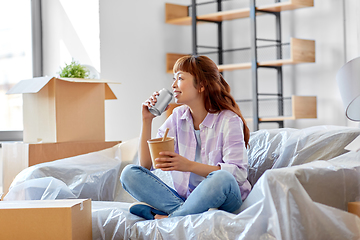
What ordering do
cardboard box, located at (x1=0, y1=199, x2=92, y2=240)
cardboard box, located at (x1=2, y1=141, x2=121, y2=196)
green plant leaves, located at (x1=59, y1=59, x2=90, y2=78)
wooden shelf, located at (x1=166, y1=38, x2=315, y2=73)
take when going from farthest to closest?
wooden shelf, located at (x1=166, y1=38, x2=315, y2=73)
green plant leaves, located at (x1=59, y1=59, x2=90, y2=78)
cardboard box, located at (x1=2, y1=141, x2=121, y2=196)
cardboard box, located at (x1=0, y1=199, x2=92, y2=240)

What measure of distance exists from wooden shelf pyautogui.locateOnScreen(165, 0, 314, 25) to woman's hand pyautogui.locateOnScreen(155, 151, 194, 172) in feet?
5.81

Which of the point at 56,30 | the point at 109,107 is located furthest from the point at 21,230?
the point at 56,30

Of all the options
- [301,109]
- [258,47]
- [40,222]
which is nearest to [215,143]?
[40,222]

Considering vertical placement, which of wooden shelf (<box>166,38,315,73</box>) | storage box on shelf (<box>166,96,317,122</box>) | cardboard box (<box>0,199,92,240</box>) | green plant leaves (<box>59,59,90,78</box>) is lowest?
cardboard box (<box>0,199,92,240</box>)

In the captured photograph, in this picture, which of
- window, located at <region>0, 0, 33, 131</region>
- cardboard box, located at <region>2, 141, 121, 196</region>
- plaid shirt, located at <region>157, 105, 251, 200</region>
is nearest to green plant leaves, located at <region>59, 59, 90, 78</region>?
cardboard box, located at <region>2, 141, 121, 196</region>

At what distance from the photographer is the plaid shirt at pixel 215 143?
1432 millimetres

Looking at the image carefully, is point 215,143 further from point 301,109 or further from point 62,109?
point 301,109

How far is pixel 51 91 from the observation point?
2.05 metres

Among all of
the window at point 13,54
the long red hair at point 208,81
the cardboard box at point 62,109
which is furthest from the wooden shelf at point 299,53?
the window at point 13,54

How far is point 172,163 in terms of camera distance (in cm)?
128

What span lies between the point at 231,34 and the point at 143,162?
79.7 inches

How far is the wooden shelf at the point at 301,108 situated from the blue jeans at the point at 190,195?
1.47m

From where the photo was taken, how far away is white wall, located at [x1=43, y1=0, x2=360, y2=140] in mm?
2848

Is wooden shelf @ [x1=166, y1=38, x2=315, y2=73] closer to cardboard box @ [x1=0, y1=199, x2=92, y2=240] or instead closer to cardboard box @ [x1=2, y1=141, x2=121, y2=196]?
cardboard box @ [x1=2, y1=141, x2=121, y2=196]
